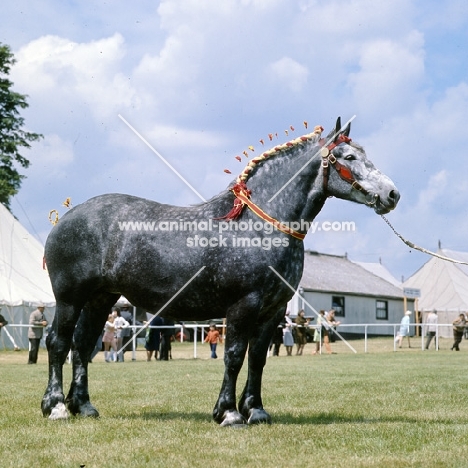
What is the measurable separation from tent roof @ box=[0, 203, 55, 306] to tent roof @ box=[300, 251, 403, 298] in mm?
22581

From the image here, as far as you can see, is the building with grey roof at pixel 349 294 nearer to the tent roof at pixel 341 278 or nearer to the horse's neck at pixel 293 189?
the tent roof at pixel 341 278

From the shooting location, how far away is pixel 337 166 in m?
8.09

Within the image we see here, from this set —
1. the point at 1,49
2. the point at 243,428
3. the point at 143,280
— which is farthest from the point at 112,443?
the point at 1,49

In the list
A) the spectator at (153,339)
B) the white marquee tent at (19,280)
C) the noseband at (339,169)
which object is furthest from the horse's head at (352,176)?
the white marquee tent at (19,280)

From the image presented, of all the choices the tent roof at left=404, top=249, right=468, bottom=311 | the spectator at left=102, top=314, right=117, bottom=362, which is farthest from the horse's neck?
the tent roof at left=404, top=249, right=468, bottom=311

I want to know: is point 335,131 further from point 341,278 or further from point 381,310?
point 381,310

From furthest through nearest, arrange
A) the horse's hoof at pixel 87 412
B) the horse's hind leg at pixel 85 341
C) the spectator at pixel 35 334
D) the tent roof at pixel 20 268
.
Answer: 1. the tent roof at pixel 20 268
2. the spectator at pixel 35 334
3. the horse's hind leg at pixel 85 341
4. the horse's hoof at pixel 87 412

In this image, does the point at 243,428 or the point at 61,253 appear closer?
the point at 243,428

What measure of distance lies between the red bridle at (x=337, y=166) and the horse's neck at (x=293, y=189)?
0.30 ft

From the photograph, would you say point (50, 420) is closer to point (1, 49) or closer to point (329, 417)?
point (329, 417)

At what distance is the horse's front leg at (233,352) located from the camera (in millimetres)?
7742

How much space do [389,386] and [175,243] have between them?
669 cm

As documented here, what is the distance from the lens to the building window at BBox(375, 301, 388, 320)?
60.2 m

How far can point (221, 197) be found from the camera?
842 centimetres
